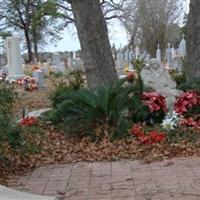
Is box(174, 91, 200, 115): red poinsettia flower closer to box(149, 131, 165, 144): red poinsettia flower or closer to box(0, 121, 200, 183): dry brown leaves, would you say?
box(149, 131, 165, 144): red poinsettia flower

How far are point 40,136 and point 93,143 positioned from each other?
865 millimetres

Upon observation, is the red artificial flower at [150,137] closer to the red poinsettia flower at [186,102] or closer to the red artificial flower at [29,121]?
the red poinsettia flower at [186,102]

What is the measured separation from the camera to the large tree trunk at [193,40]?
1070 centimetres

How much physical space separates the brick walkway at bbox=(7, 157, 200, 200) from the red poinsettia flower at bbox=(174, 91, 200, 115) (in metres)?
2.21

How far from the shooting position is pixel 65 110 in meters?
9.12

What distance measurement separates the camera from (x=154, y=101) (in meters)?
8.88

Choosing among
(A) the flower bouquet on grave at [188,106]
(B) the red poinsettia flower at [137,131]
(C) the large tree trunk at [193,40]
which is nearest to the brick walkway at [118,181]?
(B) the red poinsettia flower at [137,131]

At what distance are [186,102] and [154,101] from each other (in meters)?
0.55

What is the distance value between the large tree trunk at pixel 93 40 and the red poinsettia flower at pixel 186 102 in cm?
221

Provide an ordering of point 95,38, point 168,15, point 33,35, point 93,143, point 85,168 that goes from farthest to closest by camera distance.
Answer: point 33,35 → point 168,15 → point 95,38 → point 93,143 → point 85,168

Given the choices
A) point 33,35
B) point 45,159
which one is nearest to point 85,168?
point 45,159

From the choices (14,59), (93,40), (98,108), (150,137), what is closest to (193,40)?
(93,40)

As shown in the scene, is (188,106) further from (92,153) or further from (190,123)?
(92,153)

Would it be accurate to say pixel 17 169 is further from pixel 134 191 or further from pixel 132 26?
pixel 132 26
